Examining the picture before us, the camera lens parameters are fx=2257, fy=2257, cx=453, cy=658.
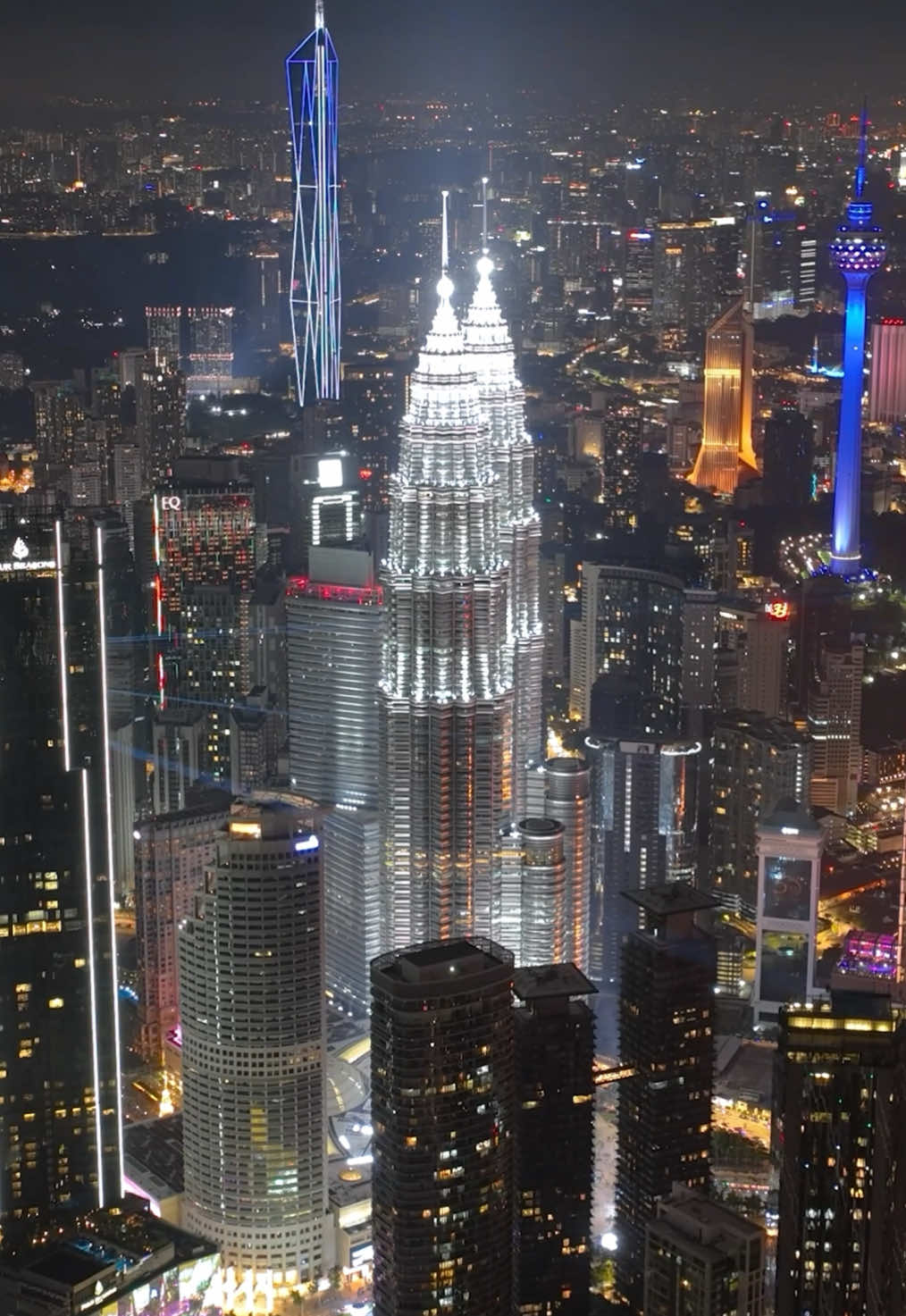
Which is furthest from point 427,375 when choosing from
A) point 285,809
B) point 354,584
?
point 285,809

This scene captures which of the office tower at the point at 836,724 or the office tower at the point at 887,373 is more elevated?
the office tower at the point at 887,373

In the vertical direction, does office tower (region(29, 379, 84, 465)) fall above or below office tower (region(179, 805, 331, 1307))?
above

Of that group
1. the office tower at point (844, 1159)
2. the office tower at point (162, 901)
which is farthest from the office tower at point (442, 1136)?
the office tower at point (162, 901)

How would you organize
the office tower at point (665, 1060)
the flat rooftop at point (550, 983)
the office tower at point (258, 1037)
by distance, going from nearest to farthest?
the flat rooftop at point (550, 983)
the office tower at point (665, 1060)
the office tower at point (258, 1037)

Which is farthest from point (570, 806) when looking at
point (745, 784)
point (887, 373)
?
→ point (887, 373)

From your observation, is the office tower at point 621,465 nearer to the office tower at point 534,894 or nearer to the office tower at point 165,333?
the office tower at point 165,333

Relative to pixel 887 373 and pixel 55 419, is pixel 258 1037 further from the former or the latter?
pixel 887 373

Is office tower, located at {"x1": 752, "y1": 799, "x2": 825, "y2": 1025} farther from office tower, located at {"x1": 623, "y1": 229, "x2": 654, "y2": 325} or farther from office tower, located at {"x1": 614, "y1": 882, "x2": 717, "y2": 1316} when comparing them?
office tower, located at {"x1": 623, "y1": 229, "x2": 654, "y2": 325}

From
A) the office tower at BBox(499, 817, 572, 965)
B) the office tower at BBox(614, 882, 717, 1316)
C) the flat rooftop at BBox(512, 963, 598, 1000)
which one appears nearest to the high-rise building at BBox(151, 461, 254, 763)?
the office tower at BBox(499, 817, 572, 965)
